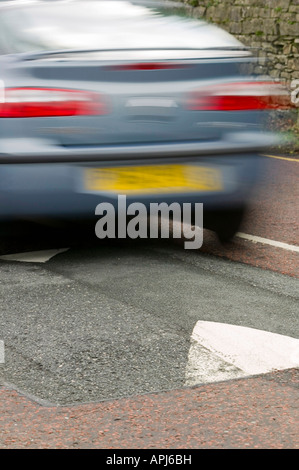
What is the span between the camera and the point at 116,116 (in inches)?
221

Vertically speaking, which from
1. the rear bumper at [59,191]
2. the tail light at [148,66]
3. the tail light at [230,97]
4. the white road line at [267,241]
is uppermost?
the tail light at [148,66]

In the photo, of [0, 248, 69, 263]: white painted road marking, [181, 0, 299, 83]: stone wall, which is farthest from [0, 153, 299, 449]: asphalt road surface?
[181, 0, 299, 83]: stone wall

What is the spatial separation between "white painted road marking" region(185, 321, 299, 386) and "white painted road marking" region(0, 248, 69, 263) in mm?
1519

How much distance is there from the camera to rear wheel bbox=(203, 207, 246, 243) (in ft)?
20.5

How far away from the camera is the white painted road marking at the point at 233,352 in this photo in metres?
4.17

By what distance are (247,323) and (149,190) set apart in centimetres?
119

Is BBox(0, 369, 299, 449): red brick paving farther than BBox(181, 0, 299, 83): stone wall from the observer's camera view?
No

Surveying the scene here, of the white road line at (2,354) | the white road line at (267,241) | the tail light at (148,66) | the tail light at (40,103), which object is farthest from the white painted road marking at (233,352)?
the white road line at (267,241)

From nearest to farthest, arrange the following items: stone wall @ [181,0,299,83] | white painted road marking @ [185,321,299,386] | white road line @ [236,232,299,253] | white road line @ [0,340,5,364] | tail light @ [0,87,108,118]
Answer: white painted road marking @ [185,321,299,386]
white road line @ [0,340,5,364]
tail light @ [0,87,108,118]
white road line @ [236,232,299,253]
stone wall @ [181,0,299,83]

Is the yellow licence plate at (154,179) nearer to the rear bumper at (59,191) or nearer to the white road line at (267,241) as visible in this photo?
the rear bumper at (59,191)

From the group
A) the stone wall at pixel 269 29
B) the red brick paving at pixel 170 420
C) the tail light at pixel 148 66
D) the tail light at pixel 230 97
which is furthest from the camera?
the stone wall at pixel 269 29

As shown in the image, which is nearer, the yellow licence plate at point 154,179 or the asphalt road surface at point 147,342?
the asphalt road surface at point 147,342

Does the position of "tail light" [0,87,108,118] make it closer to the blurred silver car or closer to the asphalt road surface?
the blurred silver car
